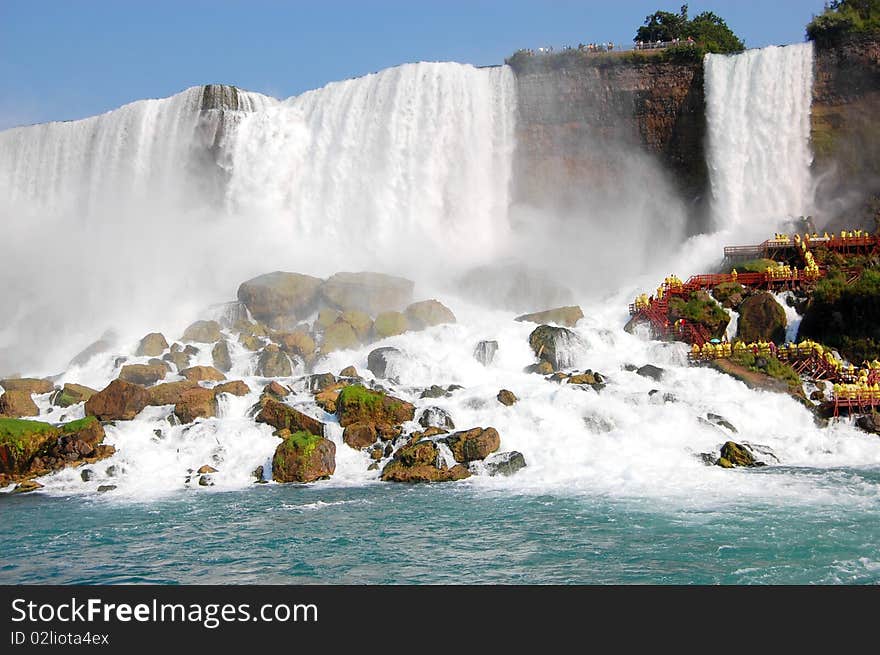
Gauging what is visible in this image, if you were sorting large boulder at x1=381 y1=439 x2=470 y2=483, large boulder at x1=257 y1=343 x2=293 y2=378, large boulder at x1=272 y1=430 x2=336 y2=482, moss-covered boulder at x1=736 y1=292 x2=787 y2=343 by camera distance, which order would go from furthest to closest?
large boulder at x1=257 y1=343 x2=293 y2=378 < moss-covered boulder at x1=736 y1=292 x2=787 y2=343 < large boulder at x1=272 y1=430 x2=336 y2=482 < large boulder at x1=381 y1=439 x2=470 y2=483

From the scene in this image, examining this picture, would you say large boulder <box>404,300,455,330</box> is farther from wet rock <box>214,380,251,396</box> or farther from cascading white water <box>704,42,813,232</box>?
cascading white water <box>704,42,813,232</box>

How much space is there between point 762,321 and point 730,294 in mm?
1933

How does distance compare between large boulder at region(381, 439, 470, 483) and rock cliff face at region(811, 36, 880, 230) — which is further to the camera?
rock cliff face at region(811, 36, 880, 230)

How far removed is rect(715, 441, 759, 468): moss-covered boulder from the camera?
18.6 metres

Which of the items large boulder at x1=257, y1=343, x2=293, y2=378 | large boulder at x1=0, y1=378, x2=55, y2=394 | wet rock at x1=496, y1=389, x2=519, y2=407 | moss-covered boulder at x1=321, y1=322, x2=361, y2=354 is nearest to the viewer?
wet rock at x1=496, y1=389, x2=519, y2=407

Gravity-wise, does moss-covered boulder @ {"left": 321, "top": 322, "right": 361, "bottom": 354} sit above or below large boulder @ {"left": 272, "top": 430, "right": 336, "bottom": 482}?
above

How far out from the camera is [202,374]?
89.7 ft

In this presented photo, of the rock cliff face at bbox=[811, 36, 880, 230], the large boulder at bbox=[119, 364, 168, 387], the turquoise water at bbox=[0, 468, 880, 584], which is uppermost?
the rock cliff face at bbox=[811, 36, 880, 230]

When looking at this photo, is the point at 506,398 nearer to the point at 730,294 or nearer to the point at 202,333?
the point at 730,294

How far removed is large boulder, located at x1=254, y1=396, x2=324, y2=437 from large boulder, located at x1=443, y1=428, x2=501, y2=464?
12.4ft

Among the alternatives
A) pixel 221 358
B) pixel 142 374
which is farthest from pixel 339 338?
pixel 142 374

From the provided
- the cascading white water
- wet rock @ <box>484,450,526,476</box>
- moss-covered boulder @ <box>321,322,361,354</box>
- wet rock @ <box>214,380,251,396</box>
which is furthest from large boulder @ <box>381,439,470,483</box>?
the cascading white water

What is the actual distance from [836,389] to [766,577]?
41.4 ft

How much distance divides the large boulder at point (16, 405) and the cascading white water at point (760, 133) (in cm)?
2991
